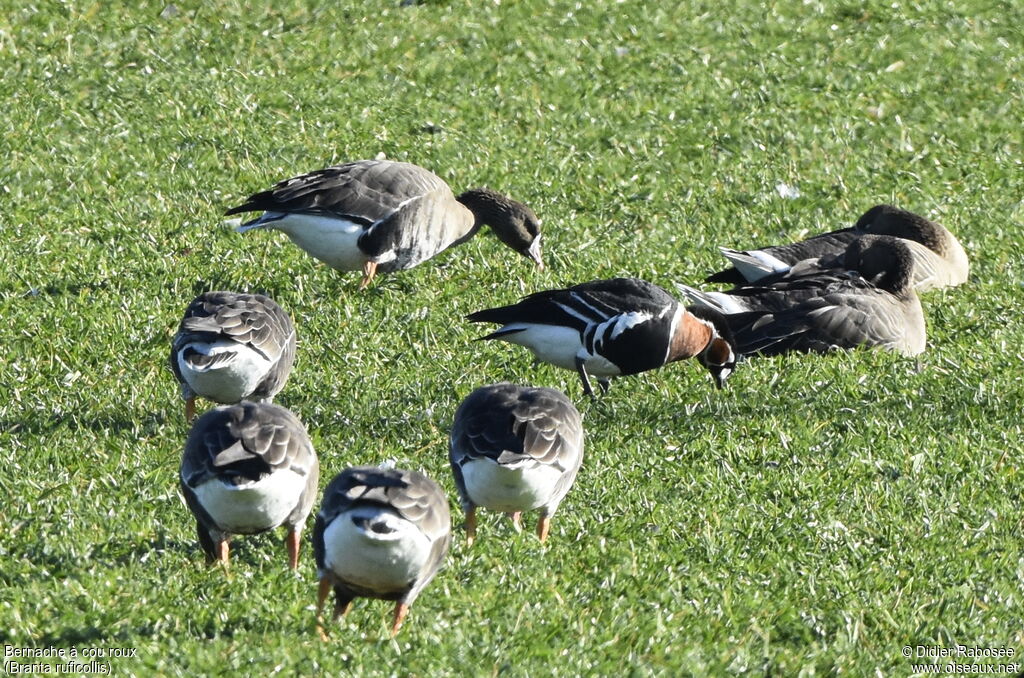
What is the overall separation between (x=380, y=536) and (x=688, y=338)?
13.2 feet

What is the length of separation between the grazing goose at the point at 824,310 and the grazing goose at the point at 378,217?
1.80m

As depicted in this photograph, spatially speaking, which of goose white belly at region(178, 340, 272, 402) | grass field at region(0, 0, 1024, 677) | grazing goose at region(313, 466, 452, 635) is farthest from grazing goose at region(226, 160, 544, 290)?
grazing goose at region(313, 466, 452, 635)

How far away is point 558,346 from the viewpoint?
351 inches

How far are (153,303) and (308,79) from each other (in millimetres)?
4772

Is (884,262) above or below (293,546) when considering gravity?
below

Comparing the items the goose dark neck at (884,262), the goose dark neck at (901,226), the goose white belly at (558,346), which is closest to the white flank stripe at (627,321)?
the goose white belly at (558,346)

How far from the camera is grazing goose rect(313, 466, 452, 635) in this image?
5500 mm

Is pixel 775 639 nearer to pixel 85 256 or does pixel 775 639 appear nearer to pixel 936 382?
pixel 936 382

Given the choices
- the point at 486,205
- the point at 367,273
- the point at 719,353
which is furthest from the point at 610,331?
the point at 486,205

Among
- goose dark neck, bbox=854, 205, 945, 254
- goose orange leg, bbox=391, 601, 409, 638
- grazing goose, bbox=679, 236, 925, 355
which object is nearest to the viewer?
goose orange leg, bbox=391, 601, 409, 638

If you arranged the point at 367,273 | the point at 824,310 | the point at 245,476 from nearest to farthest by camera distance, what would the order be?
1. the point at 245,476
2. the point at 824,310
3. the point at 367,273

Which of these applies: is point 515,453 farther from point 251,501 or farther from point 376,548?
point 251,501

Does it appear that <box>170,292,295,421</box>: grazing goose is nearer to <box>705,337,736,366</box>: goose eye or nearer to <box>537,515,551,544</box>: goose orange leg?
<box>537,515,551,544</box>: goose orange leg

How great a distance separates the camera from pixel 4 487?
6.95 meters
